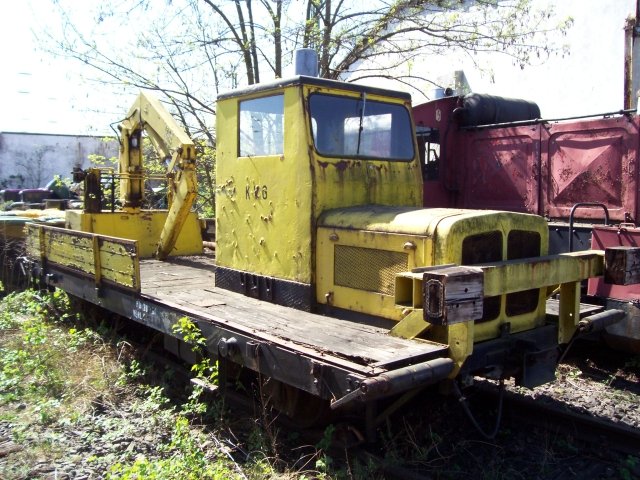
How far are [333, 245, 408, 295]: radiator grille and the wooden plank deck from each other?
29 cm

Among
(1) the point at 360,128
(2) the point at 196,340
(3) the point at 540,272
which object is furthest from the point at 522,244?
(2) the point at 196,340

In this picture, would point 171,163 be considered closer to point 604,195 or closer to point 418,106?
point 418,106

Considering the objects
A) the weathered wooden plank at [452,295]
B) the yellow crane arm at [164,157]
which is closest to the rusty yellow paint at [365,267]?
the weathered wooden plank at [452,295]

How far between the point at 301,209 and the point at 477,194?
5.19m

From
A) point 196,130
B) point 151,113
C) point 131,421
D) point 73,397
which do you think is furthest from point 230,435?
point 196,130

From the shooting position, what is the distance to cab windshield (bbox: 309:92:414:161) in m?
4.91

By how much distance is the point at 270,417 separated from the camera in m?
4.71

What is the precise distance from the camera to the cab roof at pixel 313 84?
15.9 ft

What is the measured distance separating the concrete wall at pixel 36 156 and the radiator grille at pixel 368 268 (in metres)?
31.7

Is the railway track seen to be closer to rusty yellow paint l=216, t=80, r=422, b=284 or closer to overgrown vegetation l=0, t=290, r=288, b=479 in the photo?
rusty yellow paint l=216, t=80, r=422, b=284

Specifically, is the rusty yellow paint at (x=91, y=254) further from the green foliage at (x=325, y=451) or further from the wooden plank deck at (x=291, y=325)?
the green foliage at (x=325, y=451)

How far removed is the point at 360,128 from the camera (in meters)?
5.14

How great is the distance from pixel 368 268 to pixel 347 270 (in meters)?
0.22

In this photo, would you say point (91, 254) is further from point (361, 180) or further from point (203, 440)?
point (361, 180)
